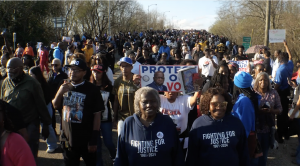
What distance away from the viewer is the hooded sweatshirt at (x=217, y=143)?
301 centimetres

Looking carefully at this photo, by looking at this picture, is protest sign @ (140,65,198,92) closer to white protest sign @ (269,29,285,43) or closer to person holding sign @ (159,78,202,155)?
person holding sign @ (159,78,202,155)

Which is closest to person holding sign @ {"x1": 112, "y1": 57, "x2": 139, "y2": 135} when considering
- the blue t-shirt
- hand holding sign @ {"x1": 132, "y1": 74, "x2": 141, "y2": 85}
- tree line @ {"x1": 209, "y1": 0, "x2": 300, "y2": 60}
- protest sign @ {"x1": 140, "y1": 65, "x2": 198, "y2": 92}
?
hand holding sign @ {"x1": 132, "y1": 74, "x2": 141, "y2": 85}

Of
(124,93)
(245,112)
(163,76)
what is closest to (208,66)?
(163,76)

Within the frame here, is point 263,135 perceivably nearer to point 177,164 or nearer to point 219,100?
point 219,100

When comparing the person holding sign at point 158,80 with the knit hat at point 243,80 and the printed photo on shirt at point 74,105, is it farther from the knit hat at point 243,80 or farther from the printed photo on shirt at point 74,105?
the printed photo on shirt at point 74,105

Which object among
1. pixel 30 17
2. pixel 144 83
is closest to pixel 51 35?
pixel 30 17

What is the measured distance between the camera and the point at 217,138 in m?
3.02

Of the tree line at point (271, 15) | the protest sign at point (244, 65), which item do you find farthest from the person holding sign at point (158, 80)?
the tree line at point (271, 15)

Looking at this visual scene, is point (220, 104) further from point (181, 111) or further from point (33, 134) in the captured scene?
point (33, 134)

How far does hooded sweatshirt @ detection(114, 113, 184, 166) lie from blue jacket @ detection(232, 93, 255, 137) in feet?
3.91

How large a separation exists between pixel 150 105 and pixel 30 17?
29712 millimetres

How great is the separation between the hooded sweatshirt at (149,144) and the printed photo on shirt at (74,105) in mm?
1038

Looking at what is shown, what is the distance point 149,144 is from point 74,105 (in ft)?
4.55

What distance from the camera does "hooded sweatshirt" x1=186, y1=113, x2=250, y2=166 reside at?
3.01 meters
